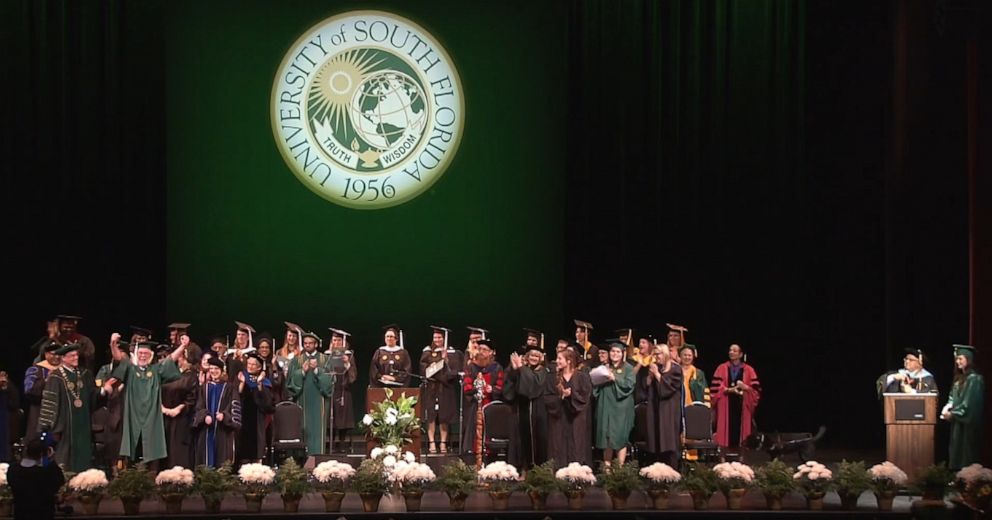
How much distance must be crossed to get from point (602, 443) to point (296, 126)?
606 centimetres

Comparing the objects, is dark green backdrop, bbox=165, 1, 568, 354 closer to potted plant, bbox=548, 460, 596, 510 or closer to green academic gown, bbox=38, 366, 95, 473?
green academic gown, bbox=38, 366, 95, 473

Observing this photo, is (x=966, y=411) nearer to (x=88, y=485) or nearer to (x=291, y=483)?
(x=291, y=483)

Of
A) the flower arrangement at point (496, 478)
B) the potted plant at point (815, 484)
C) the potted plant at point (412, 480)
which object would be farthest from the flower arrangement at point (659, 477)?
the potted plant at point (412, 480)

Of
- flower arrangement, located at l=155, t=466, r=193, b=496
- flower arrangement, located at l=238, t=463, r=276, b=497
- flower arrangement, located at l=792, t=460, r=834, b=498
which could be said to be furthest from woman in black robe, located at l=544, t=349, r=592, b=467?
flower arrangement, located at l=155, t=466, r=193, b=496

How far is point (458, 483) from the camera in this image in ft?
36.7

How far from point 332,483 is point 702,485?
3170 millimetres

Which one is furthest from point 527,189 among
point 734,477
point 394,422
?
point 734,477

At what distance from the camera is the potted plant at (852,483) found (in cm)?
1134

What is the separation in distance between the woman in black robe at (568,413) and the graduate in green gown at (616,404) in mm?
361

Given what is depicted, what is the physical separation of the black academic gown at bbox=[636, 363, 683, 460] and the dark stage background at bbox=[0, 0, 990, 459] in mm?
2566

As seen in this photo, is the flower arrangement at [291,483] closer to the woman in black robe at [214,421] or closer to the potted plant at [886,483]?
the woman in black robe at [214,421]

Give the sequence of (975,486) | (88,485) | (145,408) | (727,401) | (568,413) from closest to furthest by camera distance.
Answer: (975,486), (88,485), (145,408), (568,413), (727,401)

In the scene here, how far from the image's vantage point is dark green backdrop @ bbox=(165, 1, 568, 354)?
16875 mm

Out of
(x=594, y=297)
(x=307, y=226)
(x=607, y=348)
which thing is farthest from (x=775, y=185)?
(x=307, y=226)
